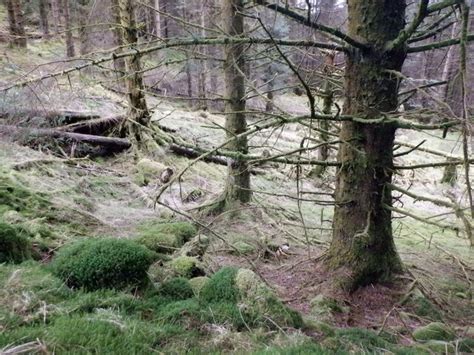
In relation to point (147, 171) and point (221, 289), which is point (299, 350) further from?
point (147, 171)

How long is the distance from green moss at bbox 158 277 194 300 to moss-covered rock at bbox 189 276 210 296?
51mm

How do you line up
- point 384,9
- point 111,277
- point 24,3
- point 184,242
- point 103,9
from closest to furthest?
point 111,277
point 384,9
point 184,242
point 103,9
point 24,3

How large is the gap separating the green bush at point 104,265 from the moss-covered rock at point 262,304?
85 centimetres

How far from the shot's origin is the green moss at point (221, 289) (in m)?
3.55

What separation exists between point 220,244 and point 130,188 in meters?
2.12

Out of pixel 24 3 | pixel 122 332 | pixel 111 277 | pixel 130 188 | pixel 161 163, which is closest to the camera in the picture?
pixel 122 332

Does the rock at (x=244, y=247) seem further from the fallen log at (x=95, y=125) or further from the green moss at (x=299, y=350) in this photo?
the fallen log at (x=95, y=125)

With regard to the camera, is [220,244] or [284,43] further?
[220,244]

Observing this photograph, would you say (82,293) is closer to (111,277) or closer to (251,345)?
(111,277)

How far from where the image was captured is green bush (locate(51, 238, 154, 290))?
3404 millimetres

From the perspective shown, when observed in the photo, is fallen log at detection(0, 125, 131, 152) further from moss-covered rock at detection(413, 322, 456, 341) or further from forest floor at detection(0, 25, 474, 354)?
moss-covered rock at detection(413, 322, 456, 341)

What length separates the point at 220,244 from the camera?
6.45 metres

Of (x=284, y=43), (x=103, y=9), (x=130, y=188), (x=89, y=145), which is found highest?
(x=103, y=9)

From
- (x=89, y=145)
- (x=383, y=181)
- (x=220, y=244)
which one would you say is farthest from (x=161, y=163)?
(x=383, y=181)
